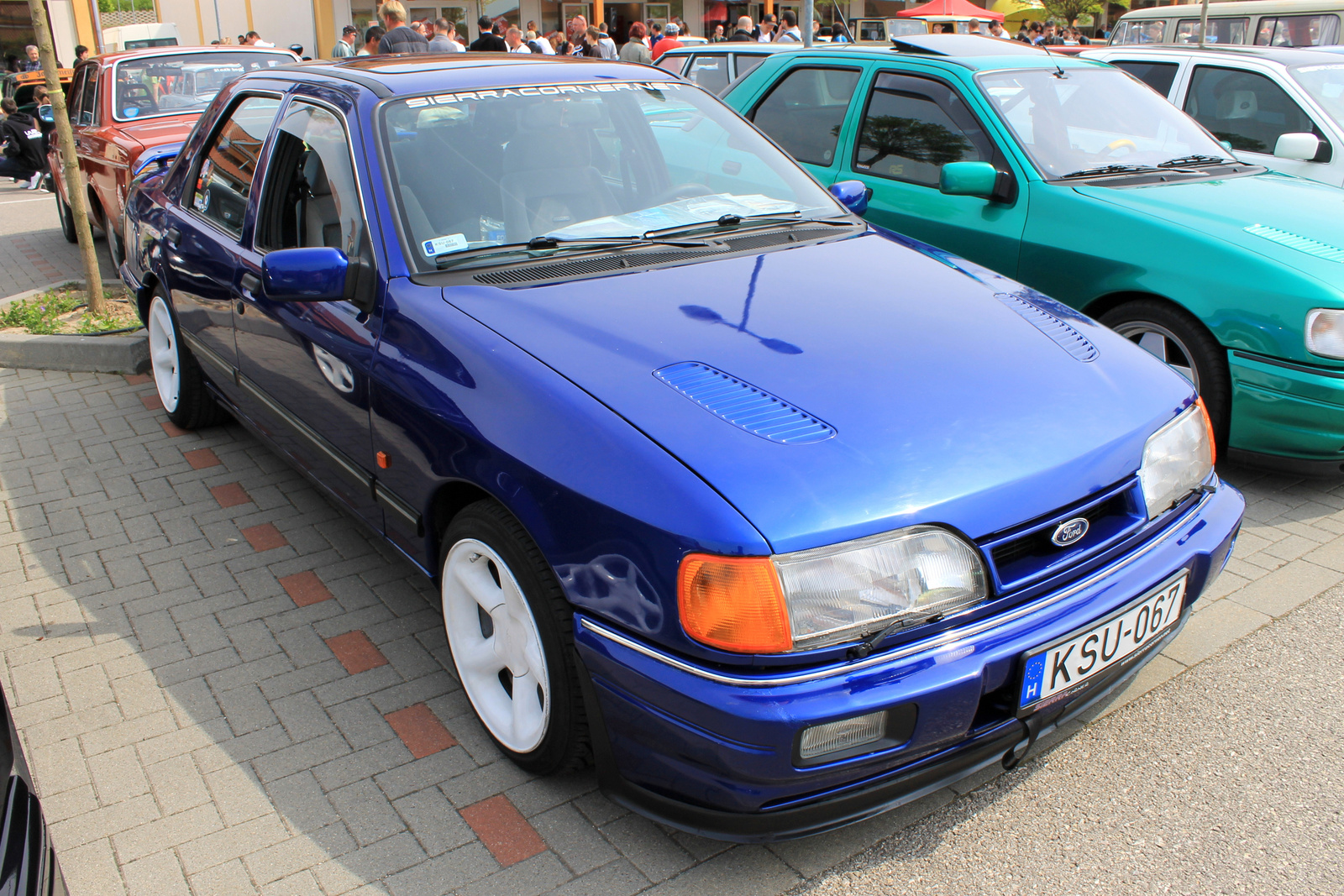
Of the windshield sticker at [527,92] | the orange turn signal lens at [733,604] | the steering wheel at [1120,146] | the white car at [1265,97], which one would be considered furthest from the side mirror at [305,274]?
the white car at [1265,97]

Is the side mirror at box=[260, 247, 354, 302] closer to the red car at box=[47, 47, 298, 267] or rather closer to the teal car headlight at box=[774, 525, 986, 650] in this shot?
the teal car headlight at box=[774, 525, 986, 650]

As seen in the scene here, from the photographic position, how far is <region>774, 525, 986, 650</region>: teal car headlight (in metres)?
1.82

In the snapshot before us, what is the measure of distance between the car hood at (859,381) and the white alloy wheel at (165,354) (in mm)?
2602

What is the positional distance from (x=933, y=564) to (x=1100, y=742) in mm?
1009

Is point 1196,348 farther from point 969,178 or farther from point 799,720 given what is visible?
point 799,720

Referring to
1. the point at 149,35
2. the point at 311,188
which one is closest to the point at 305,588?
the point at 311,188

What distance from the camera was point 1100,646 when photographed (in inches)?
82.4

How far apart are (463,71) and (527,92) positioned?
24 cm

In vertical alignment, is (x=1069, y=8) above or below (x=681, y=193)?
above

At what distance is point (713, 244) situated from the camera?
9.66 ft

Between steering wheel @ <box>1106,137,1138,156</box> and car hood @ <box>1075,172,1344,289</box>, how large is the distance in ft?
1.14

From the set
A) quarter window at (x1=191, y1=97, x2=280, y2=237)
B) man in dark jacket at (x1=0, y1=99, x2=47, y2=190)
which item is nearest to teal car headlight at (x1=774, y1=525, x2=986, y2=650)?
quarter window at (x1=191, y1=97, x2=280, y2=237)

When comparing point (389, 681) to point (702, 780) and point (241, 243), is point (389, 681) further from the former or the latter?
point (241, 243)

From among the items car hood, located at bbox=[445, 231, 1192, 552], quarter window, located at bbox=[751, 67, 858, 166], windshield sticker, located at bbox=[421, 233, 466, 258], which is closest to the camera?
car hood, located at bbox=[445, 231, 1192, 552]
